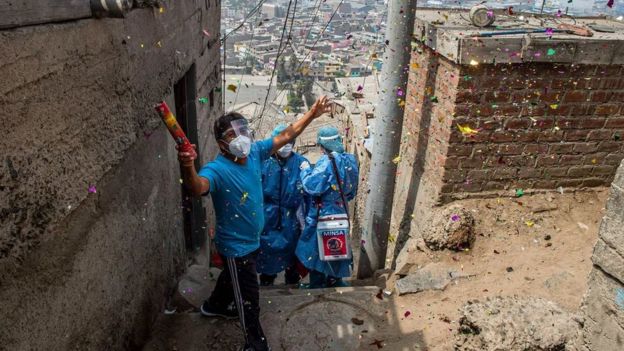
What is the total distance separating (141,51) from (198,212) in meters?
2.49

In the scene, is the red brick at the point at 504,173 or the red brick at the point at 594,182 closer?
the red brick at the point at 504,173

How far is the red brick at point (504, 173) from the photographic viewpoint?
4.27 m

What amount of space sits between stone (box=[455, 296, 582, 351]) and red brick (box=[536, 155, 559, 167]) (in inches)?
67.9

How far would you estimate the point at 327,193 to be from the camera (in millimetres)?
4227

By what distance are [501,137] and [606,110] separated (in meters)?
0.95

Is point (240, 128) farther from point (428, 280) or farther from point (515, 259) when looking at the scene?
point (515, 259)

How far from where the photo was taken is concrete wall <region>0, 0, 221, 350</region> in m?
1.67

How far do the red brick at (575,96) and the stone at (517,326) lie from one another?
1984 millimetres

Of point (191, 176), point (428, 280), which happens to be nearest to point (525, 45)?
point (428, 280)

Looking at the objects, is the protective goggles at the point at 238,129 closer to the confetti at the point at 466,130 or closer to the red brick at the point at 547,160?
the confetti at the point at 466,130

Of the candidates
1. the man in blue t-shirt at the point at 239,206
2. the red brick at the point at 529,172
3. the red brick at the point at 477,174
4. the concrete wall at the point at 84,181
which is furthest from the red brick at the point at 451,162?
the concrete wall at the point at 84,181

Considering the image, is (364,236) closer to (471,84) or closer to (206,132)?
(471,84)

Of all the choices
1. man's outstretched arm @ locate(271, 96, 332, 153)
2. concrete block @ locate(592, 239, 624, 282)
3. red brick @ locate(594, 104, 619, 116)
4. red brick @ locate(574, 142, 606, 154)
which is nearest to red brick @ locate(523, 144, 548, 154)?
red brick @ locate(574, 142, 606, 154)

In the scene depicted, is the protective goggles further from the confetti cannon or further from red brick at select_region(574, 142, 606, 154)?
red brick at select_region(574, 142, 606, 154)
